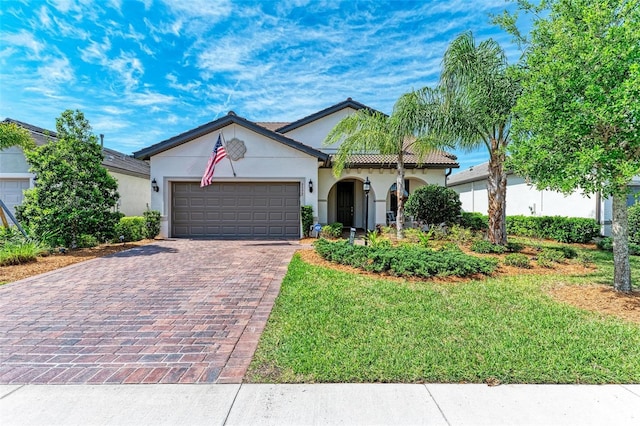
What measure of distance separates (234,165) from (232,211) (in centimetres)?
210

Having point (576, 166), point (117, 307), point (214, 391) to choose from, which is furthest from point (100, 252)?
point (576, 166)

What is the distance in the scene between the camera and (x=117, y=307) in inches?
200

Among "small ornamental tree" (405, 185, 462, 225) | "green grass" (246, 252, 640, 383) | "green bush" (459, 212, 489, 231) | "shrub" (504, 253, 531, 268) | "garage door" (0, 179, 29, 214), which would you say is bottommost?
"green grass" (246, 252, 640, 383)

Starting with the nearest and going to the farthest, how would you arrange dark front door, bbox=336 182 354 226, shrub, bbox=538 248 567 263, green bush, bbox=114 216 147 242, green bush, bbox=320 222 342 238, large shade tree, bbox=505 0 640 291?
large shade tree, bbox=505 0 640 291
shrub, bbox=538 248 567 263
green bush, bbox=114 216 147 242
green bush, bbox=320 222 342 238
dark front door, bbox=336 182 354 226

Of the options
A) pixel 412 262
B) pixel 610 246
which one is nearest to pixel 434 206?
pixel 610 246

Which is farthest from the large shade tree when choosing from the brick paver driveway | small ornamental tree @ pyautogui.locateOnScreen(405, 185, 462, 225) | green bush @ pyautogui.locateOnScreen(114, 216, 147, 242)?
green bush @ pyautogui.locateOnScreen(114, 216, 147, 242)

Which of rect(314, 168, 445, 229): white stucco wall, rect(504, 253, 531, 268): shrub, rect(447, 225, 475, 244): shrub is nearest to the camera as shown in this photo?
rect(504, 253, 531, 268): shrub

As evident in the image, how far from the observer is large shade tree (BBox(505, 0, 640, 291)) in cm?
470

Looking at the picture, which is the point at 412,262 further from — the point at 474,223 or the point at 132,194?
the point at 132,194

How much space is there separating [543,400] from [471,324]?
154 cm

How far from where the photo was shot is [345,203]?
58.3 feet

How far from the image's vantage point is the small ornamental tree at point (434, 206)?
1331 cm

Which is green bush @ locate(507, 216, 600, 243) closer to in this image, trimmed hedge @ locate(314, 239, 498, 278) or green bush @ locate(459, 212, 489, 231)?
green bush @ locate(459, 212, 489, 231)

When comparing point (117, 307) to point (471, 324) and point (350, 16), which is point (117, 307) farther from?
point (350, 16)
